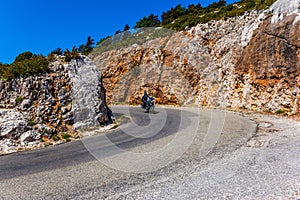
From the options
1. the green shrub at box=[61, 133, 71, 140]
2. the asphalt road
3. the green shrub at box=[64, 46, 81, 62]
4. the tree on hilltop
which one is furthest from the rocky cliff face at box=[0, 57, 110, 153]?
the tree on hilltop

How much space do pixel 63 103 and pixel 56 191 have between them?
8809 millimetres

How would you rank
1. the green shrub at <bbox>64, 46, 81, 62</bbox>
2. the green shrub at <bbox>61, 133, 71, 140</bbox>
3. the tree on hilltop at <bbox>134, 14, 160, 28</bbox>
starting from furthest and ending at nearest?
the tree on hilltop at <bbox>134, 14, 160, 28</bbox>, the green shrub at <bbox>64, 46, 81, 62</bbox>, the green shrub at <bbox>61, 133, 71, 140</bbox>

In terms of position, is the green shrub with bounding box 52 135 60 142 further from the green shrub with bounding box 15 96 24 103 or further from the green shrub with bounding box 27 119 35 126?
the green shrub with bounding box 15 96 24 103

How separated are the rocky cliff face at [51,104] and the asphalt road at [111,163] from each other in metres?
1.89

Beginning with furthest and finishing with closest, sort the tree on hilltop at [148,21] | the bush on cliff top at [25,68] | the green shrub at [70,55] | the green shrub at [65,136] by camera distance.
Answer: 1. the tree on hilltop at [148,21]
2. the green shrub at [70,55]
3. the bush on cliff top at [25,68]
4. the green shrub at [65,136]

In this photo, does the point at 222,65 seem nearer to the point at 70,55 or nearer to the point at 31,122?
the point at 70,55

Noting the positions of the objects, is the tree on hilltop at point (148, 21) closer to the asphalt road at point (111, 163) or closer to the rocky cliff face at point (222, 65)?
the rocky cliff face at point (222, 65)

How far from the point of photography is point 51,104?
1259cm

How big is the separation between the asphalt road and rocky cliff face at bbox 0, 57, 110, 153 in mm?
1890

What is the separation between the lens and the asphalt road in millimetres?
5086

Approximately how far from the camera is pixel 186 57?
111ft

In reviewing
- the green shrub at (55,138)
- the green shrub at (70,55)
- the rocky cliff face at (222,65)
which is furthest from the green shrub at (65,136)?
the rocky cliff face at (222,65)

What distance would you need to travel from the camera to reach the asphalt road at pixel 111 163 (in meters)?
5.09

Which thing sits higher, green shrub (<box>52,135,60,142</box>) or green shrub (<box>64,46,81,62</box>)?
green shrub (<box>64,46,81,62</box>)
